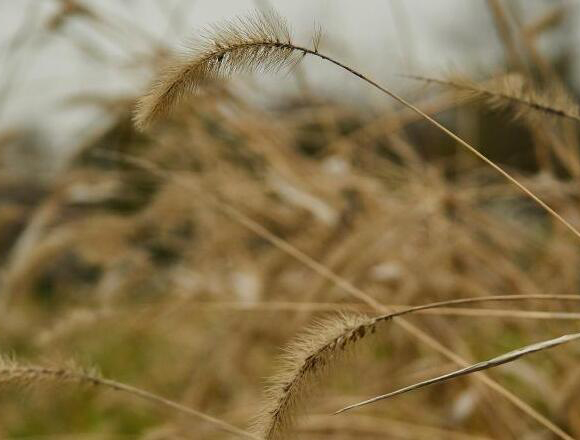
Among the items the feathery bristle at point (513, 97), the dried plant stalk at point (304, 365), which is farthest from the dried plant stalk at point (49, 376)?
the feathery bristle at point (513, 97)

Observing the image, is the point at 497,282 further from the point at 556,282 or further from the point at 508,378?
the point at 508,378

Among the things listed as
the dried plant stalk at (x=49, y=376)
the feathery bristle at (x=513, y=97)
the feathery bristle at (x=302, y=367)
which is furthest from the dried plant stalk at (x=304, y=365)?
the feathery bristle at (x=513, y=97)

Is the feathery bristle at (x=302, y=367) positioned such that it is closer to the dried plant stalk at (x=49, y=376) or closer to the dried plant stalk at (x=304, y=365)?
the dried plant stalk at (x=304, y=365)

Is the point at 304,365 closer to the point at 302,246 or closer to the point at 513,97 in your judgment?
the point at 513,97

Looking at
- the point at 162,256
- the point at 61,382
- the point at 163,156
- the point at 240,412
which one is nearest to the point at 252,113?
the point at 163,156

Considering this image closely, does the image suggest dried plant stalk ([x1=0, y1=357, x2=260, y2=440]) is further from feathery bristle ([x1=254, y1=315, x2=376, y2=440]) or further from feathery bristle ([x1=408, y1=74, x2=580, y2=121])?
feathery bristle ([x1=408, y1=74, x2=580, y2=121])

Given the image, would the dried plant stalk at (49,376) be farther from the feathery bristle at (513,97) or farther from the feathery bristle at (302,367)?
the feathery bristle at (513,97)

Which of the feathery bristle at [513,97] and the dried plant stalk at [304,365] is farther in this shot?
the feathery bristle at [513,97]

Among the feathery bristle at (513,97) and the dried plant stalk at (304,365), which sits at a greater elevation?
the feathery bristle at (513,97)

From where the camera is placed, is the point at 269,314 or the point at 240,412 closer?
the point at 240,412

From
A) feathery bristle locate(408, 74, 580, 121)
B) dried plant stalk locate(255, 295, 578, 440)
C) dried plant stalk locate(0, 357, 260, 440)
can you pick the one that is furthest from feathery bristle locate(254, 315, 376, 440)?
feathery bristle locate(408, 74, 580, 121)

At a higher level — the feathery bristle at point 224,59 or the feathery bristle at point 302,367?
the feathery bristle at point 224,59
